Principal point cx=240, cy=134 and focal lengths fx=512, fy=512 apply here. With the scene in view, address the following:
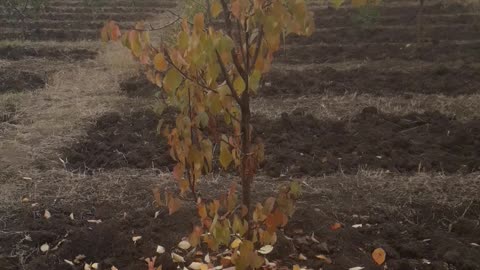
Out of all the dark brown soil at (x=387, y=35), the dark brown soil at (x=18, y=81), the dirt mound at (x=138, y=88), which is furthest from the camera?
the dark brown soil at (x=387, y=35)

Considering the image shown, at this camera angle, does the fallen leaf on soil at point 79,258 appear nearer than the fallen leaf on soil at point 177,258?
No

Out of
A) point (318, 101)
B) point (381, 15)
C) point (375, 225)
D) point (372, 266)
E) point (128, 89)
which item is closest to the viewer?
point (372, 266)

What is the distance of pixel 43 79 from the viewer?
26.3ft

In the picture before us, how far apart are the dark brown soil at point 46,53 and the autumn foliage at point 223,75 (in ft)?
25.3

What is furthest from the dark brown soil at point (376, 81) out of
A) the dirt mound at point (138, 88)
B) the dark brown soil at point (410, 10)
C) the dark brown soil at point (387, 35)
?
the dark brown soil at point (410, 10)

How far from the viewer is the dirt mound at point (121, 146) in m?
4.90

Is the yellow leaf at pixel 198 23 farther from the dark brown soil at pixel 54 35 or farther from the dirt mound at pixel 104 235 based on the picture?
the dark brown soil at pixel 54 35

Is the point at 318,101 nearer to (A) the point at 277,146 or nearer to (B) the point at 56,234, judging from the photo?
(A) the point at 277,146

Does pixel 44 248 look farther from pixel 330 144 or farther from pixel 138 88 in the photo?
pixel 138 88

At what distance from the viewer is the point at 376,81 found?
23.5ft

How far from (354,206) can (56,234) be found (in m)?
2.20

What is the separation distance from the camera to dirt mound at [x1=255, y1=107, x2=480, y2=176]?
461cm

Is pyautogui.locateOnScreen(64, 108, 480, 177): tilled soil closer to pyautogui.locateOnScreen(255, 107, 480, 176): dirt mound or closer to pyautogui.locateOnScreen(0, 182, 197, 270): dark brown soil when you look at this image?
pyautogui.locateOnScreen(255, 107, 480, 176): dirt mound

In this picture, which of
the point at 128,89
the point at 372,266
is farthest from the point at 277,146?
the point at 128,89
